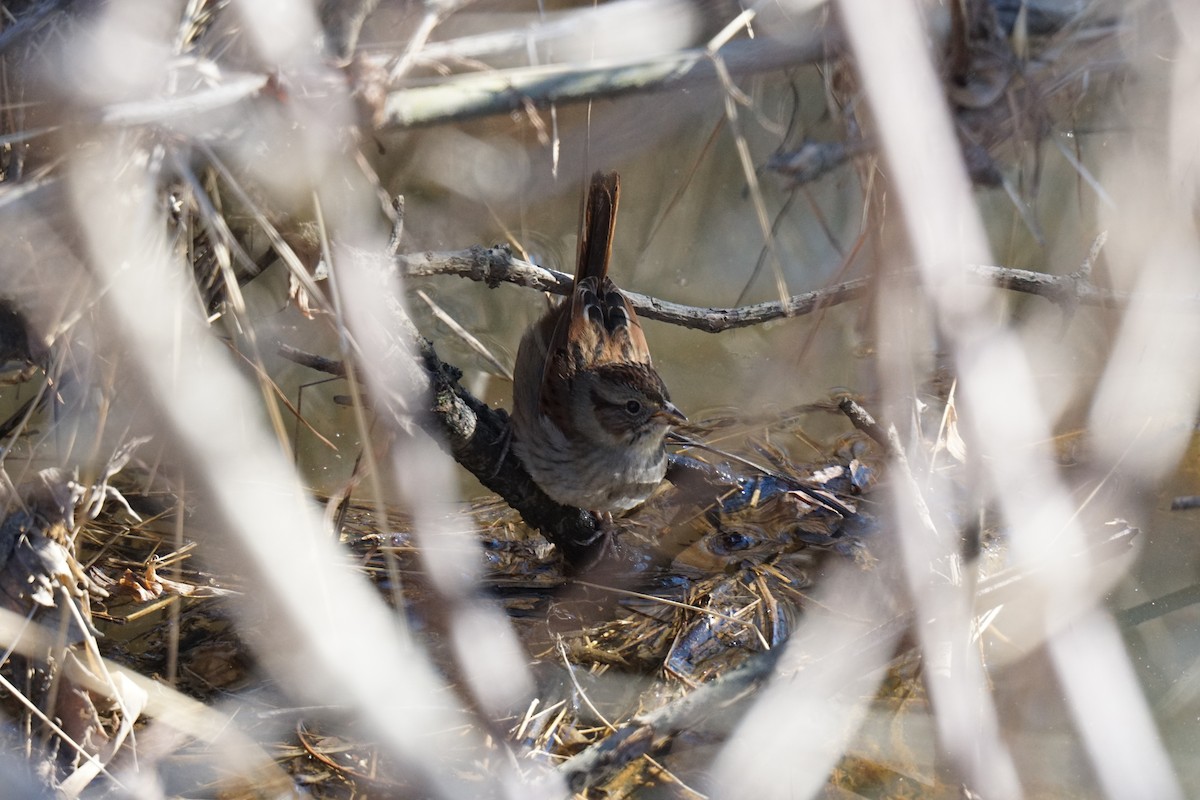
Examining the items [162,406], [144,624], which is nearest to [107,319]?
[162,406]

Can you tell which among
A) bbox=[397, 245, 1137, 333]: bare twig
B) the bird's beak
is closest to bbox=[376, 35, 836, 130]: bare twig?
bbox=[397, 245, 1137, 333]: bare twig

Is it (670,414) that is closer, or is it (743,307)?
(670,414)

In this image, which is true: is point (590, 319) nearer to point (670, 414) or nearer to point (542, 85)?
point (670, 414)

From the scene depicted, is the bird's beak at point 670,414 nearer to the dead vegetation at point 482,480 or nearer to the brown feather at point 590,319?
the brown feather at point 590,319

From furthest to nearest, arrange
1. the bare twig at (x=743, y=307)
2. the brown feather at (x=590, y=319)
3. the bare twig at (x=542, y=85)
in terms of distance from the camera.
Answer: the brown feather at (x=590, y=319) < the bare twig at (x=743, y=307) < the bare twig at (x=542, y=85)

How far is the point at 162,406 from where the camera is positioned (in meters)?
1.83

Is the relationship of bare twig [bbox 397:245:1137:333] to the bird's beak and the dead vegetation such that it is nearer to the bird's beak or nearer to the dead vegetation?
the dead vegetation

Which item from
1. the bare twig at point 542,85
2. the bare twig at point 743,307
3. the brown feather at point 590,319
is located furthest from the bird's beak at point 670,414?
the bare twig at point 542,85

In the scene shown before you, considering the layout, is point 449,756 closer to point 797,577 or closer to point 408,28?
point 797,577

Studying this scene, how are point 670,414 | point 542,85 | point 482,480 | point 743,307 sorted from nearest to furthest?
point 542,85 → point 482,480 → point 670,414 → point 743,307

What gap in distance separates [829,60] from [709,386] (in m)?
2.09

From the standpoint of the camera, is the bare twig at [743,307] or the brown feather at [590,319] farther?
the brown feather at [590,319]

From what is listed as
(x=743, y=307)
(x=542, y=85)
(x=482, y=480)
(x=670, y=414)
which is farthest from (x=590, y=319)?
(x=542, y=85)

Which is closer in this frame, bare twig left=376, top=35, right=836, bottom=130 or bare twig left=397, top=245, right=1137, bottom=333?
bare twig left=376, top=35, right=836, bottom=130
